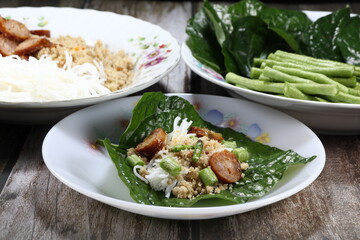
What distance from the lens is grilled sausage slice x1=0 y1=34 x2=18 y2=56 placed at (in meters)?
2.74

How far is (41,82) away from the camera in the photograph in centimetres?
237

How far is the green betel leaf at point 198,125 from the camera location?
73.2 inches

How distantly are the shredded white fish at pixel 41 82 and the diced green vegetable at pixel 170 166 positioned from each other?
0.64 m

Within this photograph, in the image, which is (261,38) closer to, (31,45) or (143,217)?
(31,45)

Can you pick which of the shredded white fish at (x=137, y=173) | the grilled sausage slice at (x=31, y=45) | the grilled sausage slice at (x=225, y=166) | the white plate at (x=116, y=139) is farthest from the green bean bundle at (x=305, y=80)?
the grilled sausage slice at (x=31, y=45)

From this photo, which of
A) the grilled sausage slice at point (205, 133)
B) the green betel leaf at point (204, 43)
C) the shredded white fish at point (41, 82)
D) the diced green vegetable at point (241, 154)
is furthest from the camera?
the green betel leaf at point (204, 43)

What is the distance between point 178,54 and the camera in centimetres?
276

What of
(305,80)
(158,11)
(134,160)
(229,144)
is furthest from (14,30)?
(158,11)

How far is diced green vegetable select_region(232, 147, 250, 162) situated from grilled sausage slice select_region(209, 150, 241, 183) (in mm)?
56

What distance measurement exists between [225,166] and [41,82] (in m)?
0.88

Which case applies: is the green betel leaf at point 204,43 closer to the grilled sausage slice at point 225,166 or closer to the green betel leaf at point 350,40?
the green betel leaf at point 350,40

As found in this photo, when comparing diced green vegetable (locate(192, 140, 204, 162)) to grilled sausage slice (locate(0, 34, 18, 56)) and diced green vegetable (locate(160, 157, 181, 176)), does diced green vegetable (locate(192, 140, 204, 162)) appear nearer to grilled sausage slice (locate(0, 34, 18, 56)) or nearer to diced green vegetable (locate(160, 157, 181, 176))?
diced green vegetable (locate(160, 157, 181, 176))

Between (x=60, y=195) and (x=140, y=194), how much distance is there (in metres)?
0.34

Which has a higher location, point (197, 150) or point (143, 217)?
point (197, 150)
